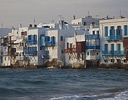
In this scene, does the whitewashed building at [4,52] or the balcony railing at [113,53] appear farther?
the whitewashed building at [4,52]

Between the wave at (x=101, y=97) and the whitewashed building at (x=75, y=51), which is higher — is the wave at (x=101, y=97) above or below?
below

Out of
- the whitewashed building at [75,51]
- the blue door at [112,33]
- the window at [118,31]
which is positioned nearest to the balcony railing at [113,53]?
the blue door at [112,33]

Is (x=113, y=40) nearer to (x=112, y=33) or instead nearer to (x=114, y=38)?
(x=114, y=38)

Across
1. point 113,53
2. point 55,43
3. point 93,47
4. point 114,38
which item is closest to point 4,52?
point 55,43

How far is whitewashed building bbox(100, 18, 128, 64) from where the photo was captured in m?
50.5

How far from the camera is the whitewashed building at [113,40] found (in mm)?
→ 50469

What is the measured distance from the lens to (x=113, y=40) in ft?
169

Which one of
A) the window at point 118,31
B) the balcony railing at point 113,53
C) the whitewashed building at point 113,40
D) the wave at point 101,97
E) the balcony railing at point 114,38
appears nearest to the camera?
the wave at point 101,97

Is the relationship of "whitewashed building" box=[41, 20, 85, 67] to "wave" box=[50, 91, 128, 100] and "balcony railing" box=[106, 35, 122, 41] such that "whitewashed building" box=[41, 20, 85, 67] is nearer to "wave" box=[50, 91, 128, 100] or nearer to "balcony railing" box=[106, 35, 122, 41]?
"balcony railing" box=[106, 35, 122, 41]

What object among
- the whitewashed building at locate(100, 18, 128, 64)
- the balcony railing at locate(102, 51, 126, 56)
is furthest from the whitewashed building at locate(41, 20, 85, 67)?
the balcony railing at locate(102, 51, 126, 56)

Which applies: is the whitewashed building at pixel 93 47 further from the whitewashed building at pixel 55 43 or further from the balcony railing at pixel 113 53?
the whitewashed building at pixel 55 43

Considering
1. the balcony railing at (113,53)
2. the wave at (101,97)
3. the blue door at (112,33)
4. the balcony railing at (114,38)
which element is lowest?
the wave at (101,97)

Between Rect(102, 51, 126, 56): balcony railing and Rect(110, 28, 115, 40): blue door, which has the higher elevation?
Rect(110, 28, 115, 40): blue door

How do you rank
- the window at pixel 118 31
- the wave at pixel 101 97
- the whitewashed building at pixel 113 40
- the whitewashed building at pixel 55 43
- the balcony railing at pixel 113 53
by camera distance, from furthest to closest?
the whitewashed building at pixel 55 43 < the window at pixel 118 31 < the whitewashed building at pixel 113 40 < the balcony railing at pixel 113 53 < the wave at pixel 101 97
